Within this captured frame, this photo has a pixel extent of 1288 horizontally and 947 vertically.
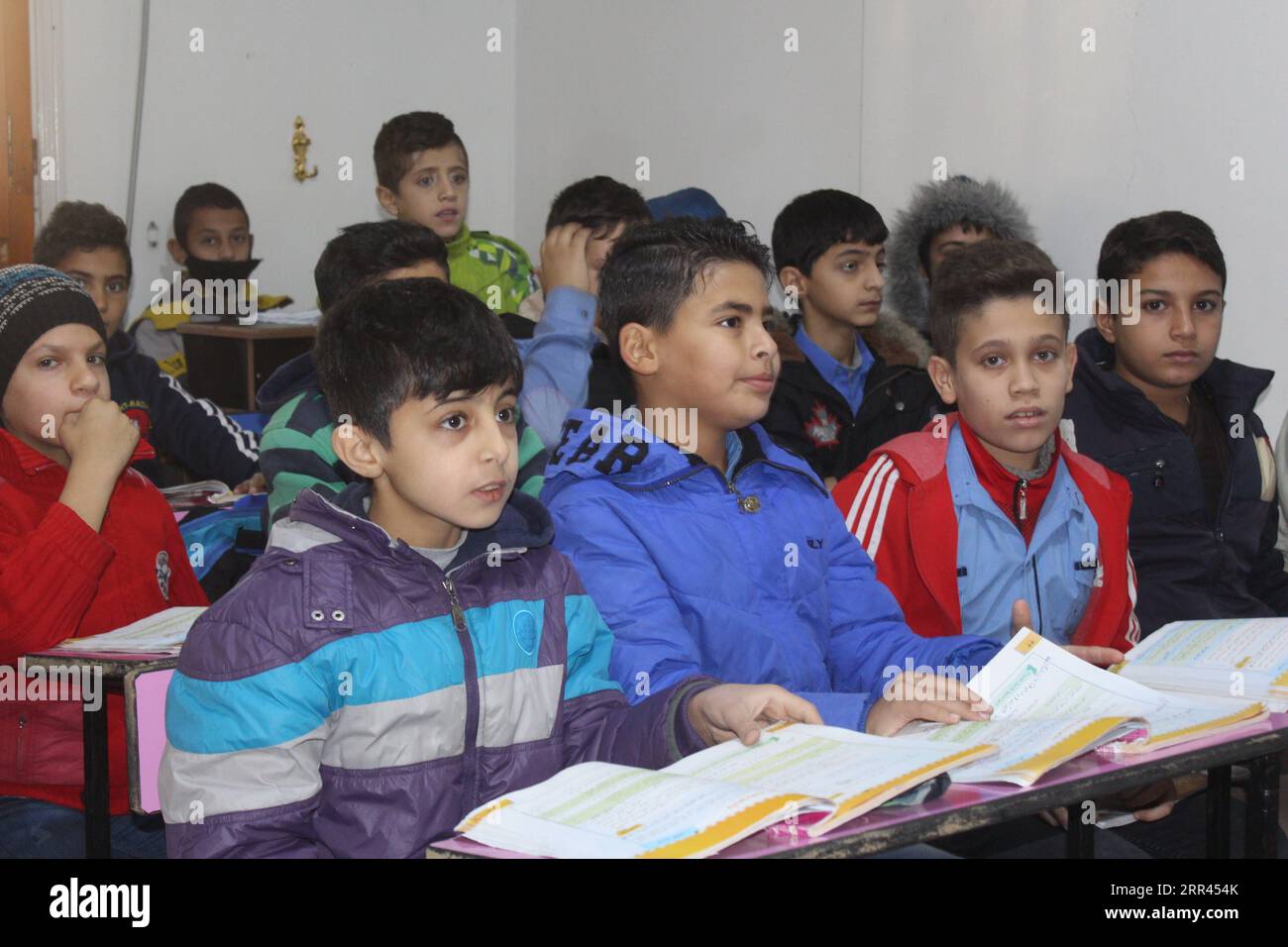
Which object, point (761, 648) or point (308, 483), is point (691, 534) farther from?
point (308, 483)

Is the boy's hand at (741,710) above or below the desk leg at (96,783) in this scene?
above

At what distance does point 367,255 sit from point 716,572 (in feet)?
4.41

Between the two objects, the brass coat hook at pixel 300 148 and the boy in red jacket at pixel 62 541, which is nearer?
the boy in red jacket at pixel 62 541

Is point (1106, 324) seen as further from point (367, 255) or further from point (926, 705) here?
point (926, 705)

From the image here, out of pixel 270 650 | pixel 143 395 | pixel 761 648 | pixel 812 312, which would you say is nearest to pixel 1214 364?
pixel 812 312

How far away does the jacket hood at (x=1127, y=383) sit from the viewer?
297cm

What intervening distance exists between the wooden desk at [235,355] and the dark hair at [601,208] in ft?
4.80

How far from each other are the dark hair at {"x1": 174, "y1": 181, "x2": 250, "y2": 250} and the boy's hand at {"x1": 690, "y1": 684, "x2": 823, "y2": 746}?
4.62 m

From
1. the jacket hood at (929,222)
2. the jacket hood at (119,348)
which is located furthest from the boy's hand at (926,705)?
the jacket hood at (119,348)

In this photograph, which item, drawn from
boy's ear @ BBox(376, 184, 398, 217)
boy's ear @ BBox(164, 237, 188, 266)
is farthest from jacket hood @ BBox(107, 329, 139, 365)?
boy's ear @ BBox(164, 237, 188, 266)

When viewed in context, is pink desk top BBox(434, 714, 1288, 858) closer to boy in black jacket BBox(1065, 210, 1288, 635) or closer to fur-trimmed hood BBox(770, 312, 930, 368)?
boy in black jacket BBox(1065, 210, 1288, 635)

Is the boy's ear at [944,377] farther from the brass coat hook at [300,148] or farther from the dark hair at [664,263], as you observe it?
the brass coat hook at [300,148]

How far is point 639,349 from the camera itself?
232 centimetres

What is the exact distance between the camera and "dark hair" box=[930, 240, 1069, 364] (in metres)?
2.62
